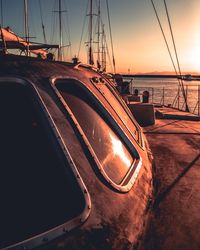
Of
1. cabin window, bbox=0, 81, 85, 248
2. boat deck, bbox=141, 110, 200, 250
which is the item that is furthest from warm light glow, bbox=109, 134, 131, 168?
cabin window, bbox=0, 81, 85, 248

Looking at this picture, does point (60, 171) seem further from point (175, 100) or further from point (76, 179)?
point (175, 100)

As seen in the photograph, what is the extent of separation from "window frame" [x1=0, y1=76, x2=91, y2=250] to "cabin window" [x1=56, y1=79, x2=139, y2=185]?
0.41 metres

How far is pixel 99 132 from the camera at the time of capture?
9.96 feet

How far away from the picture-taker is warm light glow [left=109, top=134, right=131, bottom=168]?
122 inches

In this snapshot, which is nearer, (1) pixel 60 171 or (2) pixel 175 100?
(1) pixel 60 171

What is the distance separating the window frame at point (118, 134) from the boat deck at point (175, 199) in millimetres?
337

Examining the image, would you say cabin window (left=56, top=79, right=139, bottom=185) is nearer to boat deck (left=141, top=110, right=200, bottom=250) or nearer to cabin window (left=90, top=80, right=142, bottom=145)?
boat deck (left=141, top=110, right=200, bottom=250)

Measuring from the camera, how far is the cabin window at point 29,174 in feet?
6.46

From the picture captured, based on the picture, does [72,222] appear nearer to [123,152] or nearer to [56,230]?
[56,230]

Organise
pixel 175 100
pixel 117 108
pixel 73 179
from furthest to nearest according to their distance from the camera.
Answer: pixel 175 100
pixel 117 108
pixel 73 179

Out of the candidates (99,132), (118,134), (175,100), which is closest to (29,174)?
(99,132)

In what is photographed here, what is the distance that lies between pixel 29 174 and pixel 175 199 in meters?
1.59

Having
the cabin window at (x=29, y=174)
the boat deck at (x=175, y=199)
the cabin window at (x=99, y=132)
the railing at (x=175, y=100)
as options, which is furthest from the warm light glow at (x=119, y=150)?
the railing at (x=175, y=100)

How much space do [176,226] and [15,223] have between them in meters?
1.37
